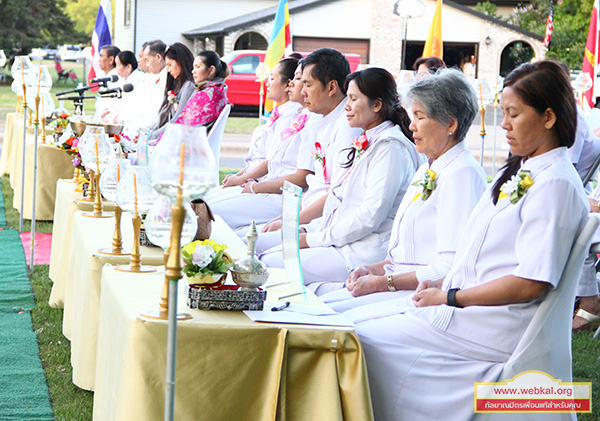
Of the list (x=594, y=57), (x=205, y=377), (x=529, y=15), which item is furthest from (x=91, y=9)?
(x=205, y=377)

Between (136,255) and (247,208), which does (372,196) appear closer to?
(136,255)

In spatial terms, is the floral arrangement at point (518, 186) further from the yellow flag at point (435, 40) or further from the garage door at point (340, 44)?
the garage door at point (340, 44)

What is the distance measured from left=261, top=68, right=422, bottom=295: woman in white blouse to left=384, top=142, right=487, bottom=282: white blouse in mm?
386

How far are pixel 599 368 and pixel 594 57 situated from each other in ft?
17.4

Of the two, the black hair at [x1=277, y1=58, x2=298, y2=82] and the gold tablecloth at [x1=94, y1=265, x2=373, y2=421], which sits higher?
the black hair at [x1=277, y1=58, x2=298, y2=82]

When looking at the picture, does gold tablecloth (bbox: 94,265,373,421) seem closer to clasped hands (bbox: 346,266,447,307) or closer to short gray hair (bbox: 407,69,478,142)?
clasped hands (bbox: 346,266,447,307)

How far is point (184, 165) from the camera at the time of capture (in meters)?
1.97

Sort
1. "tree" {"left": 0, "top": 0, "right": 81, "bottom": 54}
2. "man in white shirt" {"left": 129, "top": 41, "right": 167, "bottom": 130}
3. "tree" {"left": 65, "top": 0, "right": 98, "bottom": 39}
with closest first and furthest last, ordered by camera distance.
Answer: "man in white shirt" {"left": 129, "top": 41, "right": 167, "bottom": 130}
"tree" {"left": 0, "top": 0, "right": 81, "bottom": 54}
"tree" {"left": 65, "top": 0, "right": 98, "bottom": 39}

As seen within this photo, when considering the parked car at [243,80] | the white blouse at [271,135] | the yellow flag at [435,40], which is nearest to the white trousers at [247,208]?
the white blouse at [271,135]

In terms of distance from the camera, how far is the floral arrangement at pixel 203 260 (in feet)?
8.36

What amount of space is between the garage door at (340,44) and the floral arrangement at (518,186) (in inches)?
1078

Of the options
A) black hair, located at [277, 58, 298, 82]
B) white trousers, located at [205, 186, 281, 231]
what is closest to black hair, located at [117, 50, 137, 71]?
black hair, located at [277, 58, 298, 82]

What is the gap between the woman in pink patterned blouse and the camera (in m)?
6.77

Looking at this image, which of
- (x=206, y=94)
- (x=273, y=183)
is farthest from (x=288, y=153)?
(x=206, y=94)
